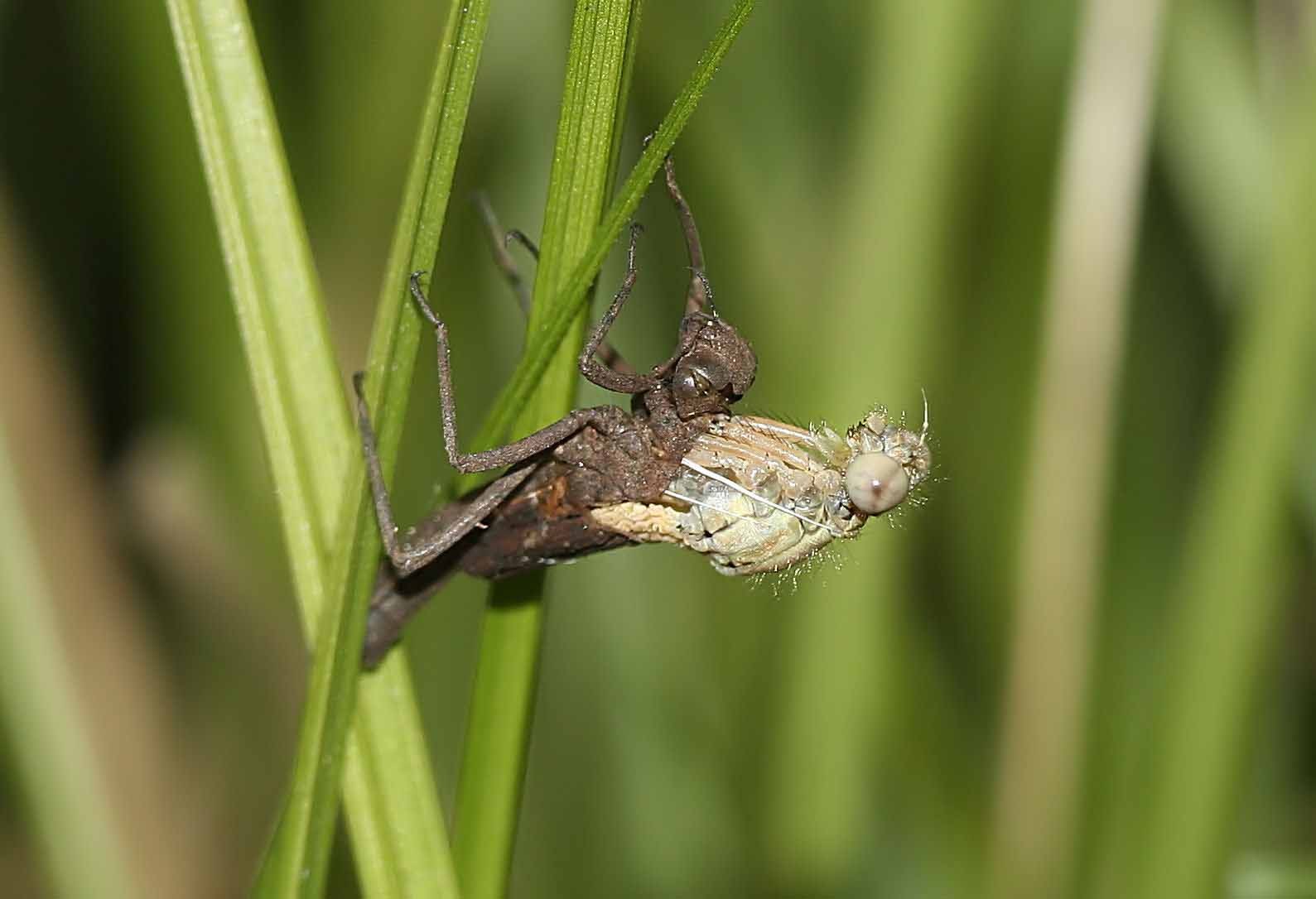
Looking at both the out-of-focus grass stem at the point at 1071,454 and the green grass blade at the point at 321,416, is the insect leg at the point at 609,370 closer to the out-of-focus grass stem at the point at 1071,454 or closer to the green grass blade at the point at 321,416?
the green grass blade at the point at 321,416

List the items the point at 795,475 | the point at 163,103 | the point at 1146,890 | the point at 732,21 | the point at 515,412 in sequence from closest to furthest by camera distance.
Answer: the point at 732,21 < the point at 515,412 < the point at 795,475 < the point at 1146,890 < the point at 163,103

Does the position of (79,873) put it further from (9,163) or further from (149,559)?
(9,163)

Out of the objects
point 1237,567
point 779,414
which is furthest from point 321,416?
point 1237,567

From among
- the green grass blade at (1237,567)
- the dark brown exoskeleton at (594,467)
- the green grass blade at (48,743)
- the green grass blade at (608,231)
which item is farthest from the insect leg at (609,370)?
the green grass blade at (48,743)

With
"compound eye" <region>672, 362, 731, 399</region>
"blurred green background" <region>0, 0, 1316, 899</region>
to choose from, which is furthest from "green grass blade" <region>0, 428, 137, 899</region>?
"compound eye" <region>672, 362, 731, 399</region>

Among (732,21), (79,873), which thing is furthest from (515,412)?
(79,873)

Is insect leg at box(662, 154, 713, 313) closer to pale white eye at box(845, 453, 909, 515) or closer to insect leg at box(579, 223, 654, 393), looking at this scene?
insect leg at box(579, 223, 654, 393)

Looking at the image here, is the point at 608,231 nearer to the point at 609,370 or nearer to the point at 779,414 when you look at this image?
the point at 609,370
